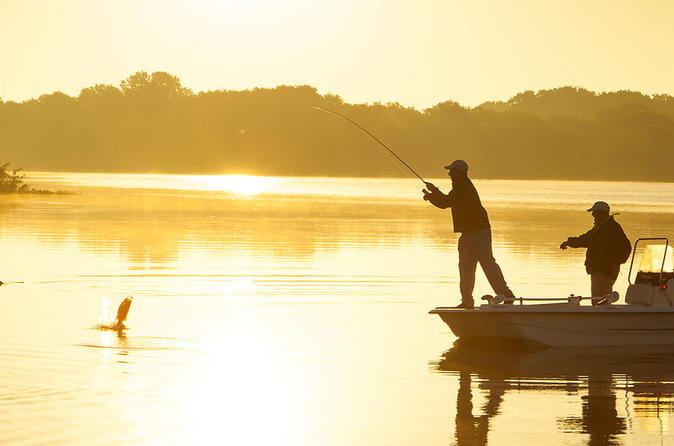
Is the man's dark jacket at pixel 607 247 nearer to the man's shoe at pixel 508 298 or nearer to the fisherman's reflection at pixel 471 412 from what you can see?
the man's shoe at pixel 508 298

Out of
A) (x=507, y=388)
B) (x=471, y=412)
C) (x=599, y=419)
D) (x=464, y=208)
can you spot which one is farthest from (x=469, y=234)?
(x=599, y=419)

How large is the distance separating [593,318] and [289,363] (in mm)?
3561

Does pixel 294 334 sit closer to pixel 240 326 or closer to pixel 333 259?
pixel 240 326

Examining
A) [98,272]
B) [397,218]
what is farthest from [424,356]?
[397,218]

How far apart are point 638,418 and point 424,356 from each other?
373cm

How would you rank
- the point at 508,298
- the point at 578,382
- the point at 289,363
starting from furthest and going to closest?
the point at 508,298
the point at 289,363
the point at 578,382

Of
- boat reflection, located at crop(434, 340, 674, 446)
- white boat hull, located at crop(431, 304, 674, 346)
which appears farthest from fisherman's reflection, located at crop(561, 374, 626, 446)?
white boat hull, located at crop(431, 304, 674, 346)

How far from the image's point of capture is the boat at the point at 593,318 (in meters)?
14.2

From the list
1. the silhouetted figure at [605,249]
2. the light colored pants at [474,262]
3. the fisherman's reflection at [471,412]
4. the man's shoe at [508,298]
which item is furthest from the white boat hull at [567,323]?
the fisherman's reflection at [471,412]

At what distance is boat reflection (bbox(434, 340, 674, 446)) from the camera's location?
33.8 ft

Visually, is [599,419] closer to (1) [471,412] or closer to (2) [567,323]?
(1) [471,412]

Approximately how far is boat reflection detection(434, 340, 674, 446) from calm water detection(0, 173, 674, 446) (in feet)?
0.09

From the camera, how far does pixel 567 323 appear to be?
569 inches

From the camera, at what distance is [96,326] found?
15656 mm
